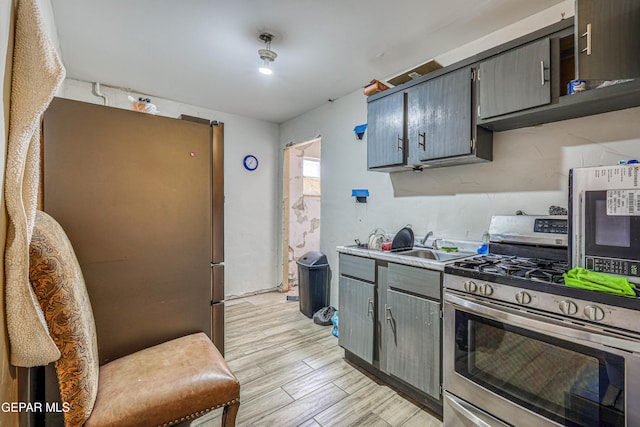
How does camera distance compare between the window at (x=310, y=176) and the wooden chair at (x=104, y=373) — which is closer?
the wooden chair at (x=104, y=373)

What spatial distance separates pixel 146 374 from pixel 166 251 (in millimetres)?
613

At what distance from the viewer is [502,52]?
1.73 m

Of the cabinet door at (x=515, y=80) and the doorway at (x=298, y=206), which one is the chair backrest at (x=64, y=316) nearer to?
the cabinet door at (x=515, y=80)

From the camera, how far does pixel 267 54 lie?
7.48ft

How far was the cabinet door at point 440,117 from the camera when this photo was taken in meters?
1.90

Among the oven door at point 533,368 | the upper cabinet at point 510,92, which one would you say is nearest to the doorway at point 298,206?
the upper cabinet at point 510,92

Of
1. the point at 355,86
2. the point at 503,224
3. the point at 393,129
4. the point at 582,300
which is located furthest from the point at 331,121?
the point at 582,300

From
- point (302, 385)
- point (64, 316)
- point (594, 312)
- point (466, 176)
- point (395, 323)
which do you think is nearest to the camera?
point (64, 316)

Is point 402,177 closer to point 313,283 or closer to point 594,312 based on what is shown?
point 313,283

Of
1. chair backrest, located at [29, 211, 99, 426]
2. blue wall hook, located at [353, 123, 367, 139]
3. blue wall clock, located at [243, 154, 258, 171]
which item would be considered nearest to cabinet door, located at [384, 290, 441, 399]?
chair backrest, located at [29, 211, 99, 426]

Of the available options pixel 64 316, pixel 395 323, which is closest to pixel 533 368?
pixel 395 323

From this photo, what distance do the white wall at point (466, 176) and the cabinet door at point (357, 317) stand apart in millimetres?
754

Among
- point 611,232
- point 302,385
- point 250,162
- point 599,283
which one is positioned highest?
point 250,162

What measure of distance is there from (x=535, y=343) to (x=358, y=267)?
3.87 feet
